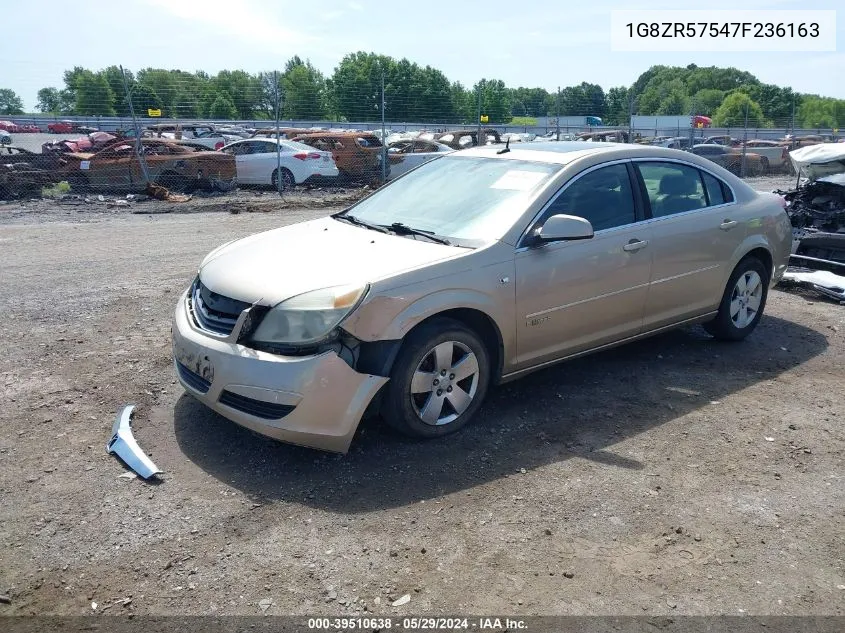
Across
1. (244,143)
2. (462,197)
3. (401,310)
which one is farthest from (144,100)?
(401,310)

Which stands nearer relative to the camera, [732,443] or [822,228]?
[732,443]

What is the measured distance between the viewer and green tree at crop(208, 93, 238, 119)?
91.4 ft

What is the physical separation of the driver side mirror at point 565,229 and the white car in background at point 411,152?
14537 mm

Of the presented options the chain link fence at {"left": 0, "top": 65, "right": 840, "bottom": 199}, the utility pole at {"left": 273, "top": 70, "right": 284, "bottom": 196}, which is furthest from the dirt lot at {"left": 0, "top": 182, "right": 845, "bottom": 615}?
the utility pole at {"left": 273, "top": 70, "right": 284, "bottom": 196}

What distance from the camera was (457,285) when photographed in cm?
404

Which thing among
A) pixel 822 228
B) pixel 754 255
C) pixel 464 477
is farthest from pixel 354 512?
pixel 822 228

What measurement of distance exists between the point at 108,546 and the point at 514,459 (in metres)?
2.08

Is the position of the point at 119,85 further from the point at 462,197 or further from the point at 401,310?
the point at 401,310

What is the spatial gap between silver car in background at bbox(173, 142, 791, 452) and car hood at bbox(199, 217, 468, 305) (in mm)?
13

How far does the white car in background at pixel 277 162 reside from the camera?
17.4 m

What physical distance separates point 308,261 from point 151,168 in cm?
1407

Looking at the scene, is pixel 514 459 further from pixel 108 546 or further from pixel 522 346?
pixel 108 546

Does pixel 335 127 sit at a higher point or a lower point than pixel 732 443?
higher

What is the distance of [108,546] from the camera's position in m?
3.12
